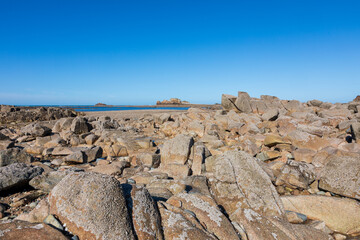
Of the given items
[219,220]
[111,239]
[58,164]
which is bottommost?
[58,164]

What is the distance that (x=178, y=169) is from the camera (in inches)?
336

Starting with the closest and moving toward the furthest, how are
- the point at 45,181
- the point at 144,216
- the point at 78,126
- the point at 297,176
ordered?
the point at 144,216 < the point at 45,181 < the point at 297,176 < the point at 78,126

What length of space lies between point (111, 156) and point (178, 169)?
5625mm

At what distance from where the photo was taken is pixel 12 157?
30.1 ft

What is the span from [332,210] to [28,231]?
7.03m

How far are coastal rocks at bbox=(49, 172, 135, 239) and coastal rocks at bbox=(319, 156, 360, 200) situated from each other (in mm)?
6761

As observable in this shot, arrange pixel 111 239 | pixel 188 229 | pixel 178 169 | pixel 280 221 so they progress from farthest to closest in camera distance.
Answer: pixel 178 169 → pixel 280 221 → pixel 188 229 → pixel 111 239

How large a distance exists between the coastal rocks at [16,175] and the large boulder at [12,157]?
2.40 meters

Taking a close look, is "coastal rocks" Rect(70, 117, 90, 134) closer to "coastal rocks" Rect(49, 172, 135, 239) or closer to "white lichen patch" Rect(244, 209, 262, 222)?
"coastal rocks" Rect(49, 172, 135, 239)

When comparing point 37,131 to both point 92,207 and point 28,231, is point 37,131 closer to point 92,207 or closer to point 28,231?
point 28,231

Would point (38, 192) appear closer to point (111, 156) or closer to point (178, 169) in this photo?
point (178, 169)

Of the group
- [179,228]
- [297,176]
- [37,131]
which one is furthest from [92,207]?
[37,131]

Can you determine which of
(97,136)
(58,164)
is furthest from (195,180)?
(97,136)

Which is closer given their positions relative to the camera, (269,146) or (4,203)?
(4,203)
